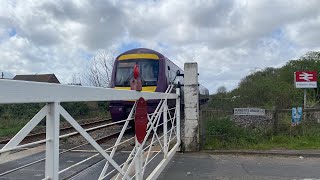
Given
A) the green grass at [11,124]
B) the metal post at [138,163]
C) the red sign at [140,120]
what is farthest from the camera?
the green grass at [11,124]

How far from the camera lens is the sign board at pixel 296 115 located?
10.7 m

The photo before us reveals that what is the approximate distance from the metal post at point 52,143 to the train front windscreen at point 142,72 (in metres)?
12.5

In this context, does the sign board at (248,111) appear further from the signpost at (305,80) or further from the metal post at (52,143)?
the metal post at (52,143)

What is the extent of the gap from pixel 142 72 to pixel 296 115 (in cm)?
673

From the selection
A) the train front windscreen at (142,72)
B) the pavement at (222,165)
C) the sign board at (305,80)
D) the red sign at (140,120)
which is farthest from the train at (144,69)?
the red sign at (140,120)

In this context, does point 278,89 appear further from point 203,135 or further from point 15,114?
point 15,114

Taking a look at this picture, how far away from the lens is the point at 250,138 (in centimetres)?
1020

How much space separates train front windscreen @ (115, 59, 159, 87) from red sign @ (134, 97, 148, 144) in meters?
10.2

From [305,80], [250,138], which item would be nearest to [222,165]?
[250,138]

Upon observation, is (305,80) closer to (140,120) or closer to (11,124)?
(140,120)

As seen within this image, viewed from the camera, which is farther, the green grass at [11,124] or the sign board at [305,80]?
the green grass at [11,124]

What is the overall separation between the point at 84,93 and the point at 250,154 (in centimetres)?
694

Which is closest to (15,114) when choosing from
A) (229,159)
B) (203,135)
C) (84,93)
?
(203,135)

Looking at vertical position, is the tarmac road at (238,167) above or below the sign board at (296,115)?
below
